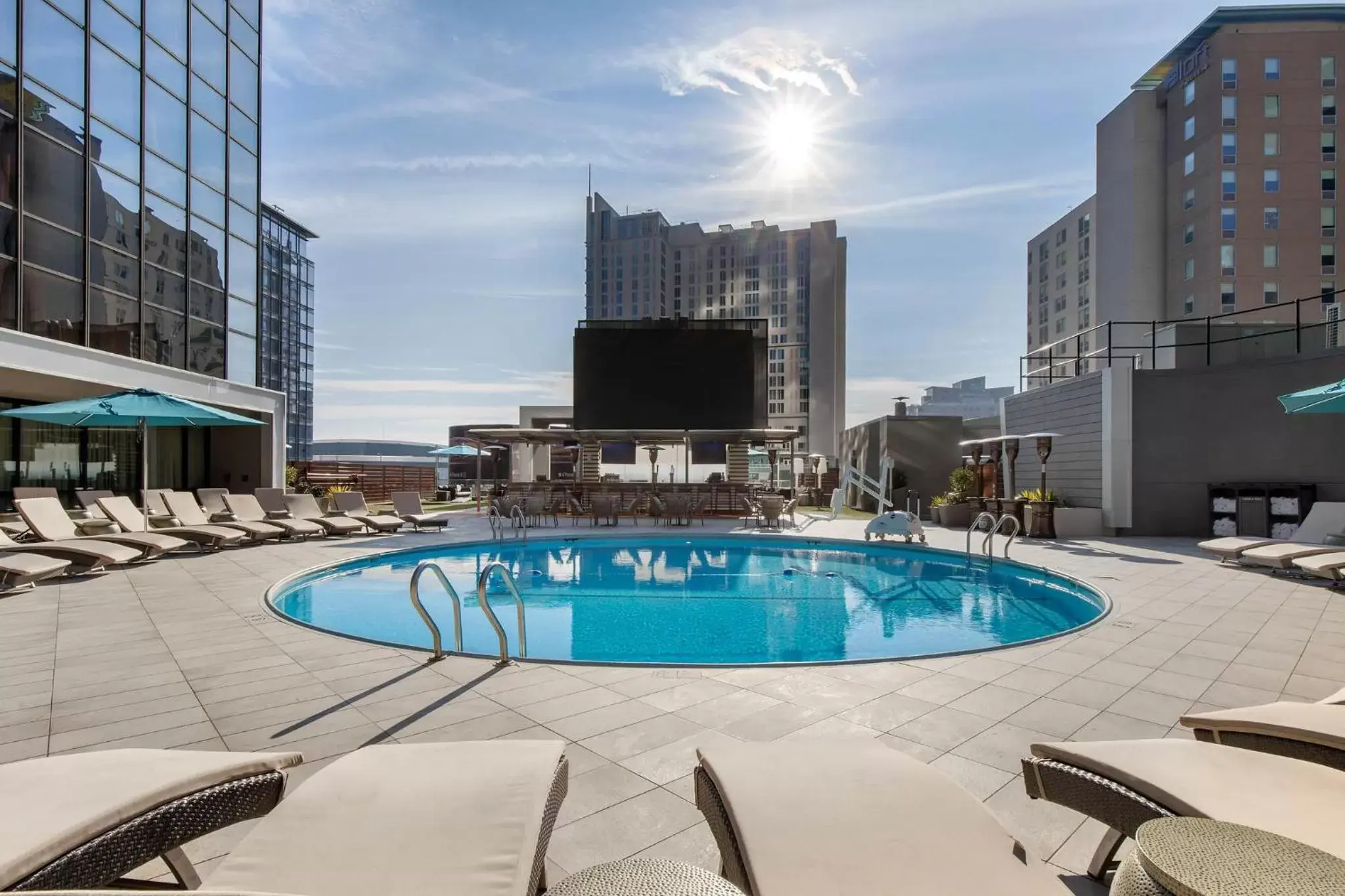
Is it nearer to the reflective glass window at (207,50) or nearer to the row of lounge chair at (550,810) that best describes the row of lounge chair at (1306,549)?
the row of lounge chair at (550,810)

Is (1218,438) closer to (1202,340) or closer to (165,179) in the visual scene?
(1202,340)

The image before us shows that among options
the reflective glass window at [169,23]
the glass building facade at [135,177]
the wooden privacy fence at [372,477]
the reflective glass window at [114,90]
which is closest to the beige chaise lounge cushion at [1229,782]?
the glass building facade at [135,177]

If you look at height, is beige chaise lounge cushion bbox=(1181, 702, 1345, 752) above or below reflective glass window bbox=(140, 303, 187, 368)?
below

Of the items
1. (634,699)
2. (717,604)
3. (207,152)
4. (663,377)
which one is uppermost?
(207,152)

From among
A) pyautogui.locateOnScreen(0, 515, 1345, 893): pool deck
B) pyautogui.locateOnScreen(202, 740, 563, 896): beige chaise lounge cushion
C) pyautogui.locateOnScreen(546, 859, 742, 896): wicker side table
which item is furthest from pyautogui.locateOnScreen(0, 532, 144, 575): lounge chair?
pyautogui.locateOnScreen(546, 859, 742, 896): wicker side table

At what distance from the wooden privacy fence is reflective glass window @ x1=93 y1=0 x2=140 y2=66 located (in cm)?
1117

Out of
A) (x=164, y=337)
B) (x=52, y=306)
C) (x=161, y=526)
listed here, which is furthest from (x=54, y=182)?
(x=161, y=526)

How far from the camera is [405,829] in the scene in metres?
1.59

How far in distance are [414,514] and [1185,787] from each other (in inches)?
551

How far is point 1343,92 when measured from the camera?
1137 inches

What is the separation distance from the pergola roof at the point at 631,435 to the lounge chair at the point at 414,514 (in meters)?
3.27

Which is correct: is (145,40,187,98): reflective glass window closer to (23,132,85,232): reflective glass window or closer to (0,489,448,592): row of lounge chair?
(23,132,85,232): reflective glass window

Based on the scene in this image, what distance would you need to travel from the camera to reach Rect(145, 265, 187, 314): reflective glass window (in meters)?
13.6

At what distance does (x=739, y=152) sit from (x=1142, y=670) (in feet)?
46.5
